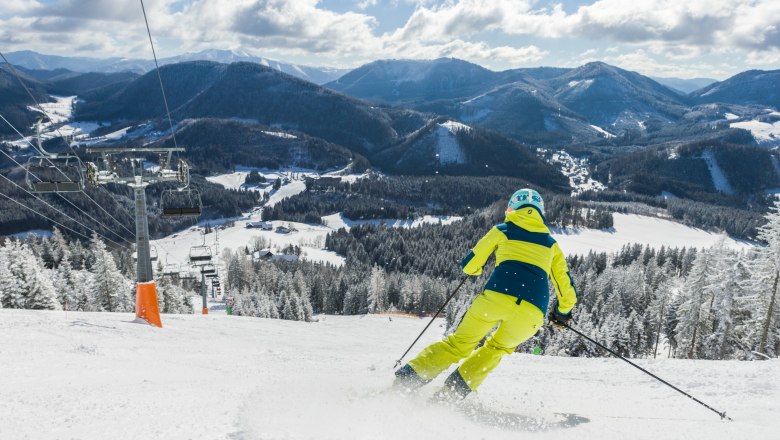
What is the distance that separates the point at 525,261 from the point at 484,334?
1.35 meters

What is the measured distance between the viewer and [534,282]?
22.5 ft

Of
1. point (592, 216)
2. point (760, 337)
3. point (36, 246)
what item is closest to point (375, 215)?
point (592, 216)

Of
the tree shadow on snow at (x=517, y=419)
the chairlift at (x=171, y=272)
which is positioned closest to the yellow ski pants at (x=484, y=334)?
the tree shadow on snow at (x=517, y=419)

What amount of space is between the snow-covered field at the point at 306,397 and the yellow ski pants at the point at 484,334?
521 millimetres

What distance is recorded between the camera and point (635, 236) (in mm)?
168000

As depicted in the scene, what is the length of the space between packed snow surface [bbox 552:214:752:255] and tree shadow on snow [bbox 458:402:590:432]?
464 feet

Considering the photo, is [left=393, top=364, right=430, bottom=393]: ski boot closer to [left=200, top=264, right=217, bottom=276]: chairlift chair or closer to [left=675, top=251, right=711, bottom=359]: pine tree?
[left=200, top=264, right=217, bottom=276]: chairlift chair

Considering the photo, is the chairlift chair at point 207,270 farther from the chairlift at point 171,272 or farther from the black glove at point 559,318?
the black glove at point 559,318

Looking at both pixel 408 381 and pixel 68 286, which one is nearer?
pixel 408 381

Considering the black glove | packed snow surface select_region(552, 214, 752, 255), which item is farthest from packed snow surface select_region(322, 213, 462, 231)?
the black glove

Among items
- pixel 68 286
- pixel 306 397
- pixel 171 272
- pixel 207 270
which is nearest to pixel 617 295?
pixel 207 270

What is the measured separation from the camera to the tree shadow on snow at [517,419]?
595 centimetres

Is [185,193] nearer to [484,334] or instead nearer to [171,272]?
[171,272]

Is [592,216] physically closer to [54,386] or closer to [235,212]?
[235,212]
